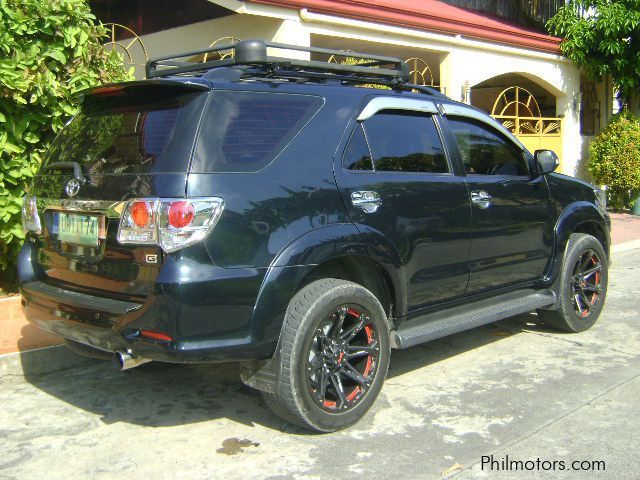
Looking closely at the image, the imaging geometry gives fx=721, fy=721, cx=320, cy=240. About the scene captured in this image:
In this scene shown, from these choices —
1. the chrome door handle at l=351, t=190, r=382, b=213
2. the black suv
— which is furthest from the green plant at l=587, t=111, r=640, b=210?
the chrome door handle at l=351, t=190, r=382, b=213

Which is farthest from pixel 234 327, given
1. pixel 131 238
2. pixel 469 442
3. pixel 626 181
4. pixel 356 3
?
pixel 626 181

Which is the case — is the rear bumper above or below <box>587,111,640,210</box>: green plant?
below

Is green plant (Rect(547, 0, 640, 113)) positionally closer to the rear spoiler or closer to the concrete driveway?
the concrete driveway

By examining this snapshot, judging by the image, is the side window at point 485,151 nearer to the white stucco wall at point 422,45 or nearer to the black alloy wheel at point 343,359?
the black alloy wheel at point 343,359

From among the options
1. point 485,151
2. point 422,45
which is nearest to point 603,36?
point 422,45

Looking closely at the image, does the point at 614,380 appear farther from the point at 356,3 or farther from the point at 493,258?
the point at 356,3

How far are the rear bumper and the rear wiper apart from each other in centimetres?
63

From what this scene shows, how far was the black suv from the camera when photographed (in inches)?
136

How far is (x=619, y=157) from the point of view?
14453 mm

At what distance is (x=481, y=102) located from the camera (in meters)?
16.4

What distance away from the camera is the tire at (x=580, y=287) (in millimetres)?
5730

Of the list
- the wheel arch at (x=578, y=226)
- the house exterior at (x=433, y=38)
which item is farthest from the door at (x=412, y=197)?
the house exterior at (x=433, y=38)

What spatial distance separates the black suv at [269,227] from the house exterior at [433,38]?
3.88 meters

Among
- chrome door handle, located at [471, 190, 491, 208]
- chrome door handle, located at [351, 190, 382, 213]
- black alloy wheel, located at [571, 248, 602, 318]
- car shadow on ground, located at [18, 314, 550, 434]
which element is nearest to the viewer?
chrome door handle, located at [351, 190, 382, 213]
